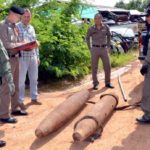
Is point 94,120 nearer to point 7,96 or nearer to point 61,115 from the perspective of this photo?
point 61,115

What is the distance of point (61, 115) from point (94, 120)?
672 millimetres

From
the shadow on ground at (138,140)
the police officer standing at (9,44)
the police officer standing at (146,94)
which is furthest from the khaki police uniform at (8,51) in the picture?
the police officer standing at (146,94)

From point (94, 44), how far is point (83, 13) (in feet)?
8.35

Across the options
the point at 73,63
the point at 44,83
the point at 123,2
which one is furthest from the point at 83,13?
the point at 123,2

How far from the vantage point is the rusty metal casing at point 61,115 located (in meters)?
5.80

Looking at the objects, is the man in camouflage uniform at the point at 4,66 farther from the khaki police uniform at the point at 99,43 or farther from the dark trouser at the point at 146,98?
the khaki police uniform at the point at 99,43

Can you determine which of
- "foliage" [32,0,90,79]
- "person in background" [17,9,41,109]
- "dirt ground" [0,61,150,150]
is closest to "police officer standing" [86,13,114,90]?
"foliage" [32,0,90,79]

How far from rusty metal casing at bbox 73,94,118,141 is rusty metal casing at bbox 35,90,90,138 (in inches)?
A: 16.8

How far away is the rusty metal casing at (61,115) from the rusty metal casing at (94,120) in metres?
0.43

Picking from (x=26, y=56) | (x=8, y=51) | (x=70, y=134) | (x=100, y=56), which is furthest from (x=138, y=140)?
(x=100, y=56)

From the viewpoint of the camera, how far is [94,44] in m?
9.30

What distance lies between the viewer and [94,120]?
19.3 feet

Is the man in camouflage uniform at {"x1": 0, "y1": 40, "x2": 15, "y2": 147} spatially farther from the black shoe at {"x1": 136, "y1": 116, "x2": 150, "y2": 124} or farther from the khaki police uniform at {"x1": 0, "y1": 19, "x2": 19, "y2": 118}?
the black shoe at {"x1": 136, "y1": 116, "x2": 150, "y2": 124}

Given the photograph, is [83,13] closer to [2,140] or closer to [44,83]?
[44,83]
